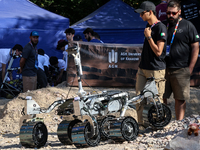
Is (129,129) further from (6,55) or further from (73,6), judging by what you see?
(73,6)

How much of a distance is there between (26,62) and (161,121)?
4.08 metres

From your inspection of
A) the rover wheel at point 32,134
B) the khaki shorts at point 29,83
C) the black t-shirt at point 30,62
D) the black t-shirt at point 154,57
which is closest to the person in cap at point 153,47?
the black t-shirt at point 154,57

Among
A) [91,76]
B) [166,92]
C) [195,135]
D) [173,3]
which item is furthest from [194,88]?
[195,135]

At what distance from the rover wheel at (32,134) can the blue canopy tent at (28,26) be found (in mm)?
7695

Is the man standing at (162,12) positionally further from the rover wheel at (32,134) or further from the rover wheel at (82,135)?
the rover wheel at (32,134)

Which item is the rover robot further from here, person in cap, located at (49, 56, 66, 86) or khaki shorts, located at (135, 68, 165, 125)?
person in cap, located at (49, 56, 66, 86)

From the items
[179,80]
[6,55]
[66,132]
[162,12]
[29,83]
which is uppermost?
[162,12]

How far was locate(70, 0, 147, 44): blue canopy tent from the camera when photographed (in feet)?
40.2

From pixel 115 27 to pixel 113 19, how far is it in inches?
29.7

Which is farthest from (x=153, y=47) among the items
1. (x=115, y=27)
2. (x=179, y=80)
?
(x=115, y=27)

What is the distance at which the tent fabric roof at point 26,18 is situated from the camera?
11273mm

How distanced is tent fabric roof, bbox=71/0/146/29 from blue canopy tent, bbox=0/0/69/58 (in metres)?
0.78

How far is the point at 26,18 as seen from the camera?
445 inches

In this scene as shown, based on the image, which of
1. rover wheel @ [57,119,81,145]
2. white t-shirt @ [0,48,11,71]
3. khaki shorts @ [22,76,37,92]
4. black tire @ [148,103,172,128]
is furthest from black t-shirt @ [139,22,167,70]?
white t-shirt @ [0,48,11,71]
